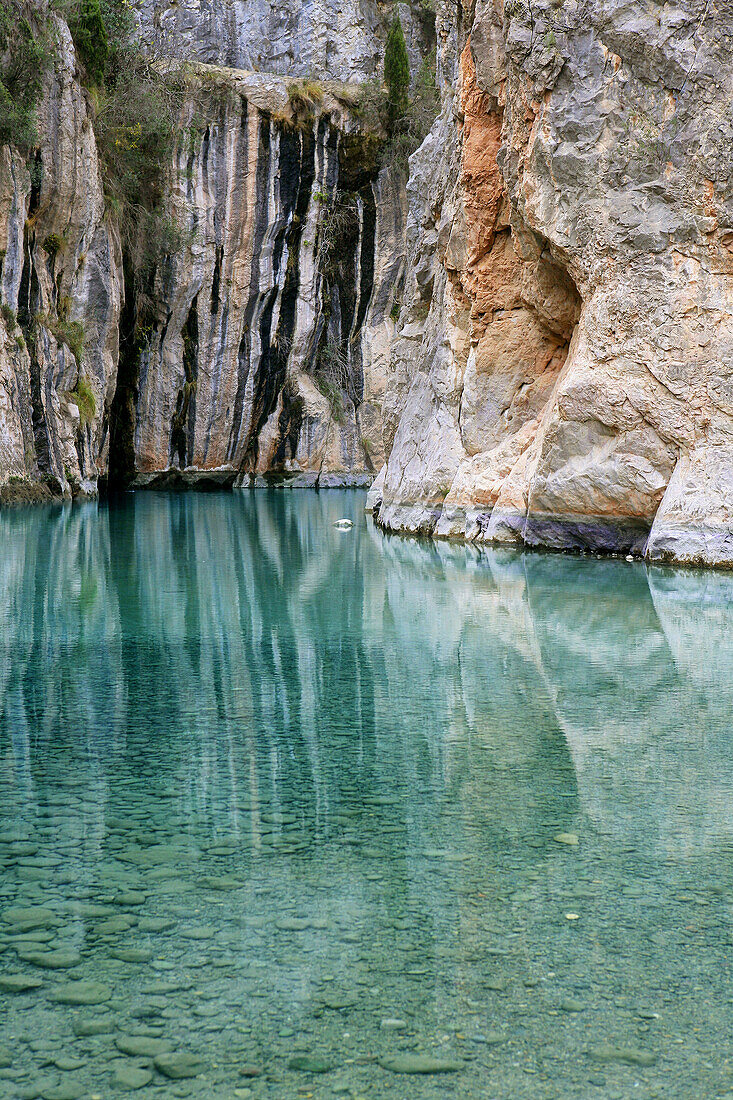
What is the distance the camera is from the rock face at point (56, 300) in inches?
981

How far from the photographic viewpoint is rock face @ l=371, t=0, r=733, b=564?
1321cm

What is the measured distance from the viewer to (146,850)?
3658mm

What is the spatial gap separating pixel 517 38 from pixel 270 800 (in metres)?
14.4

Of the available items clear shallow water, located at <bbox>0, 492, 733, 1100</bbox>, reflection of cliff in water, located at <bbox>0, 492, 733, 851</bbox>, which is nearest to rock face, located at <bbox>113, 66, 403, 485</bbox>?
reflection of cliff in water, located at <bbox>0, 492, 733, 851</bbox>

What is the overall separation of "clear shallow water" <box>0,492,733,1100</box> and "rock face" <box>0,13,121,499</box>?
1903 centimetres

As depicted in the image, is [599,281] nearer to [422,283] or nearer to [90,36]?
[422,283]

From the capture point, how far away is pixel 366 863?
11.7 feet

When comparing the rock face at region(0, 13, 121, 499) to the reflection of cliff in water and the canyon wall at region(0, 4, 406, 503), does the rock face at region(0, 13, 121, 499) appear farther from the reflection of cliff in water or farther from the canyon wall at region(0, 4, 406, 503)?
the reflection of cliff in water

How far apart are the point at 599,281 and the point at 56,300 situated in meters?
19.0

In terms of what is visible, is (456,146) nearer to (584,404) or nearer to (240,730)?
(584,404)

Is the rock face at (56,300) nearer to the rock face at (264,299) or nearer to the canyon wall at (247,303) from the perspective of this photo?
the canyon wall at (247,303)

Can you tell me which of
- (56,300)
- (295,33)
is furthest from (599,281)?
(295,33)

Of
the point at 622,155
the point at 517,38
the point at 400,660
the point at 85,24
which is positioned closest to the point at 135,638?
the point at 400,660

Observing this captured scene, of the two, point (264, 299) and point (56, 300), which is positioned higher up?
point (56, 300)
